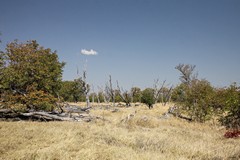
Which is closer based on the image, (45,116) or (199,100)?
(45,116)

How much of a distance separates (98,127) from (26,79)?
21.5 feet

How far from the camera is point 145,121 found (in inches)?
535

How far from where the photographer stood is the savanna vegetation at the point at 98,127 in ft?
20.0

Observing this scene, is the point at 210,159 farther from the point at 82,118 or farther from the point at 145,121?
the point at 82,118

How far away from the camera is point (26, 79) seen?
13.9m

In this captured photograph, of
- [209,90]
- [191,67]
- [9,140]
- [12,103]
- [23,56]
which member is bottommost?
[9,140]

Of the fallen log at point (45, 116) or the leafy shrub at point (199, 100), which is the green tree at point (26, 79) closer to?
the fallen log at point (45, 116)

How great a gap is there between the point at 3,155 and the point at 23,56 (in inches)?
416

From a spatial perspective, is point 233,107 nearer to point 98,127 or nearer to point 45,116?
point 98,127

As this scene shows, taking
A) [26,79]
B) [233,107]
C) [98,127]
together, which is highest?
[26,79]

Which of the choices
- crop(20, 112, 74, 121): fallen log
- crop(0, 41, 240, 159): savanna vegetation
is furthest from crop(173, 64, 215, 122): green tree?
crop(20, 112, 74, 121): fallen log

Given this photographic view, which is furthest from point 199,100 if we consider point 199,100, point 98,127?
point 98,127

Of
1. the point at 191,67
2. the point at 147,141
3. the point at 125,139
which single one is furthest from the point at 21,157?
the point at 191,67

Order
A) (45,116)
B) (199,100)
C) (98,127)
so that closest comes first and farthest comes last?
1. (98,127)
2. (45,116)
3. (199,100)
